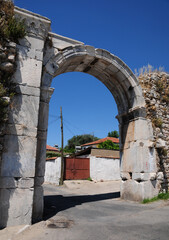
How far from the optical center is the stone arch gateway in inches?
140

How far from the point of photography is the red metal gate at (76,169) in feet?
50.8

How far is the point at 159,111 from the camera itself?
6.91 metres

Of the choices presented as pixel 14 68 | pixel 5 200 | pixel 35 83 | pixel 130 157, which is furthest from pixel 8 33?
pixel 130 157

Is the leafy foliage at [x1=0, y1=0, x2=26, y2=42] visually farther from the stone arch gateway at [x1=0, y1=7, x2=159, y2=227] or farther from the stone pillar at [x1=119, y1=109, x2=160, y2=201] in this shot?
the stone pillar at [x1=119, y1=109, x2=160, y2=201]

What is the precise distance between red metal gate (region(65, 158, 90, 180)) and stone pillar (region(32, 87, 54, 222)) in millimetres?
11713

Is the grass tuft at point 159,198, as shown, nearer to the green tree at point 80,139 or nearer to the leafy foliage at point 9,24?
the leafy foliage at point 9,24

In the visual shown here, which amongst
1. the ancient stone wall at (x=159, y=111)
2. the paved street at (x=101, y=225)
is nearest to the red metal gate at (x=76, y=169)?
the ancient stone wall at (x=159, y=111)

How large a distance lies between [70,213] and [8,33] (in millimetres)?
4284

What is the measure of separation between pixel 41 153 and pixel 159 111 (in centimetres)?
473

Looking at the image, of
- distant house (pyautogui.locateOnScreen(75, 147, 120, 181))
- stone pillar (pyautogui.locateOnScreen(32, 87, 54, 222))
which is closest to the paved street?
stone pillar (pyautogui.locateOnScreen(32, 87, 54, 222))

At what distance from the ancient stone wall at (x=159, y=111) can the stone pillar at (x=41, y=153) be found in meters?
3.73

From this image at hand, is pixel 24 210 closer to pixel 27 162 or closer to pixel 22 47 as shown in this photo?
pixel 27 162

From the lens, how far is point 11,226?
10.9 feet

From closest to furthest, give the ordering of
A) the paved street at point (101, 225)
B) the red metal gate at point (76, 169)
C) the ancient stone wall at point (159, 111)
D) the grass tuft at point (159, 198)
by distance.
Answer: the paved street at point (101, 225)
the grass tuft at point (159, 198)
the ancient stone wall at point (159, 111)
the red metal gate at point (76, 169)
